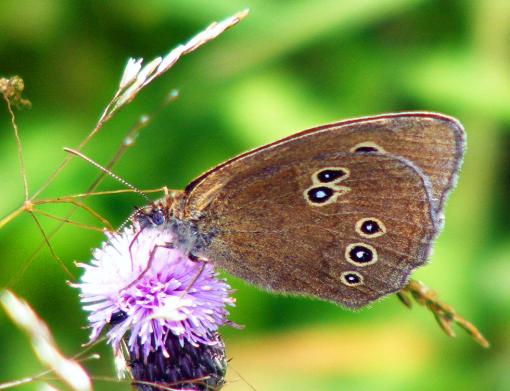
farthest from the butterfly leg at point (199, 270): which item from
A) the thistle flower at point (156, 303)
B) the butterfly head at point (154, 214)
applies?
the butterfly head at point (154, 214)

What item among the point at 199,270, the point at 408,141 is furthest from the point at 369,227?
the point at 199,270

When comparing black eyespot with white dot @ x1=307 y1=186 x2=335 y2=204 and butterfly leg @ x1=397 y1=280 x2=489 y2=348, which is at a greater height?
black eyespot with white dot @ x1=307 y1=186 x2=335 y2=204

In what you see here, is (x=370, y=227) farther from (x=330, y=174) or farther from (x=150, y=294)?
(x=150, y=294)

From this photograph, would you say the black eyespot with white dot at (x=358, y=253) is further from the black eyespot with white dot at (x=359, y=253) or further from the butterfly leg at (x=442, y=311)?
the butterfly leg at (x=442, y=311)

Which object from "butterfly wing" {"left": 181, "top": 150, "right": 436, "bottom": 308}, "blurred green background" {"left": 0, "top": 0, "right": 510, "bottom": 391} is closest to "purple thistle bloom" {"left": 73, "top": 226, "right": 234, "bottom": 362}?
"butterfly wing" {"left": 181, "top": 150, "right": 436, "bottom": 308}

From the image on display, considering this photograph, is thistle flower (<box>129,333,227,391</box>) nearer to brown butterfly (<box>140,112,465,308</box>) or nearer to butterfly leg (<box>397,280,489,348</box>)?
brown butterfly (<box>140,112,465,308</box>)

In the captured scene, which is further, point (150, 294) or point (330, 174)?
point (330, 174)
